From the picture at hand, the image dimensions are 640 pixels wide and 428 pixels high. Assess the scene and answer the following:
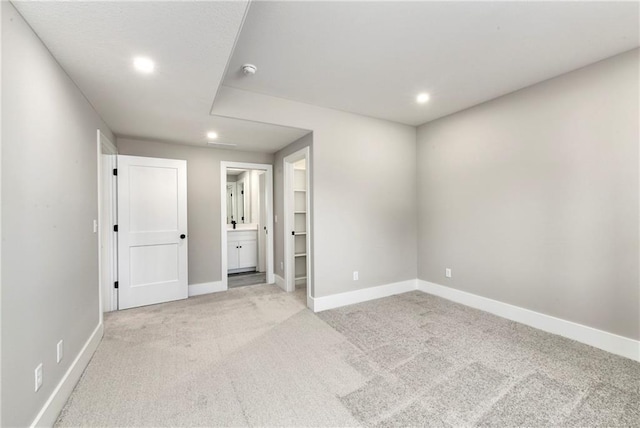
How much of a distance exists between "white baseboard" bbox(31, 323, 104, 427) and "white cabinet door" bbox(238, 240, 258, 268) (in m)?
3.08

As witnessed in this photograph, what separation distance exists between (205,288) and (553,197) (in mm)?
4560

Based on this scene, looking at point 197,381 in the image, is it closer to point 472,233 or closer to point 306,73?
point 306,73

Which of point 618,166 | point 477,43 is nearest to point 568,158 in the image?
point 618,166

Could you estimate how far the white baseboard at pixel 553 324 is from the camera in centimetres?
228

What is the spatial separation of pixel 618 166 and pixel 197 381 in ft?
12.7

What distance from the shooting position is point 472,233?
3461 millimetres

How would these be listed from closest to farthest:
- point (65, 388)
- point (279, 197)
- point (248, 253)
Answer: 1. point (65, 388)
2. point (279, 197)
3. point (248, 253)

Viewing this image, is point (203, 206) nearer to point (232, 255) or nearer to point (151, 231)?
point (151, 231)

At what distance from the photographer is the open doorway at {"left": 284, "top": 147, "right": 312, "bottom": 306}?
11.6ft

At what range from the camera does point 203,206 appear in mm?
4207

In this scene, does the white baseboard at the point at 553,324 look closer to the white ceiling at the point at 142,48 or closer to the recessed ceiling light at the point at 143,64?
the white ceiling at the point at 142,48

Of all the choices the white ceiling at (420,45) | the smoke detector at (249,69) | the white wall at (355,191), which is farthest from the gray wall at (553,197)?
the smoke detector at (249,69)

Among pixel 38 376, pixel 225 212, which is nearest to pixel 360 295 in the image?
pixel 225 212

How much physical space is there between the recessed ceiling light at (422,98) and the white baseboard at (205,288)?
3.84m
